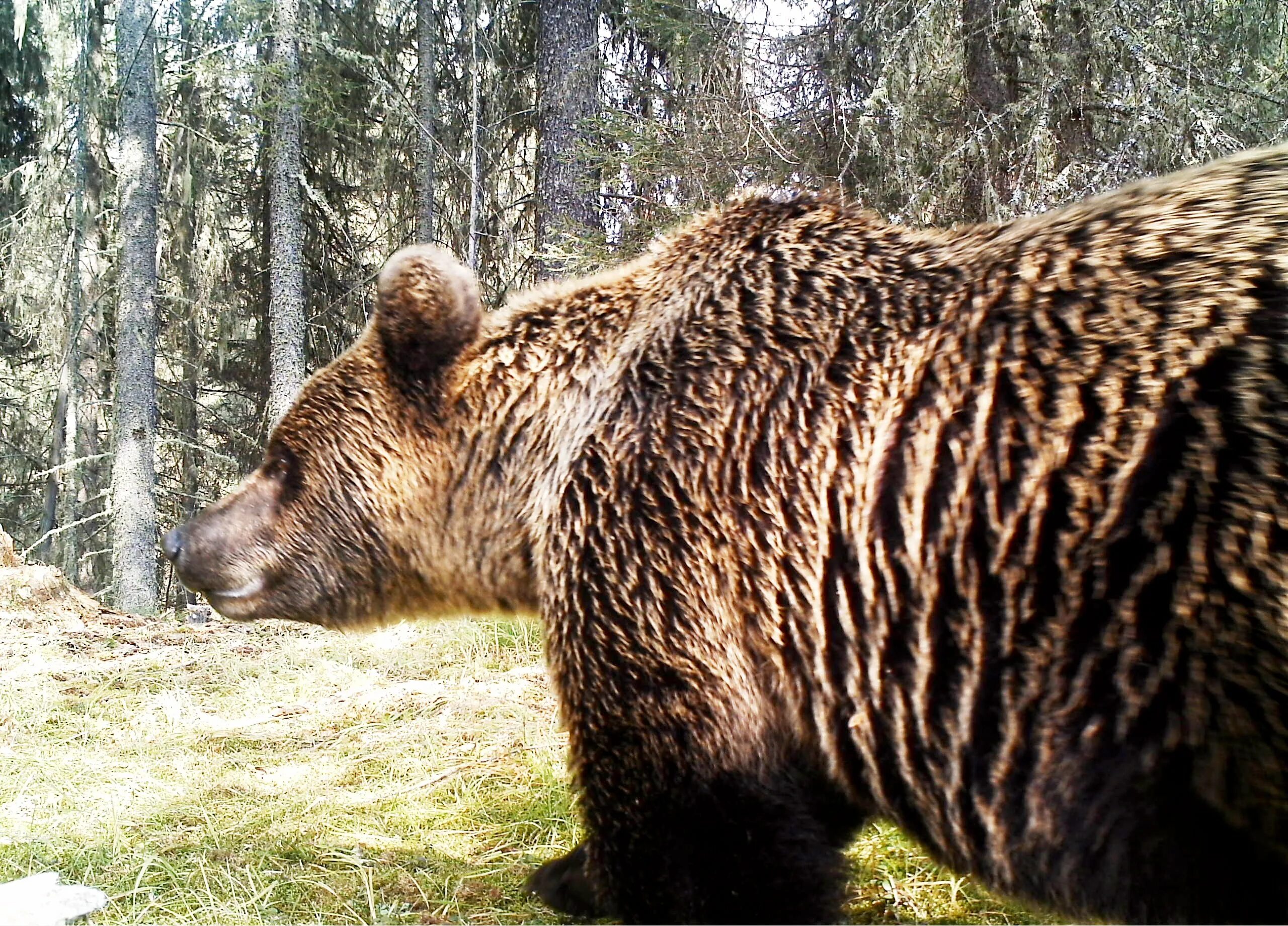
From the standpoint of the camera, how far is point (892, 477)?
7.62 ft

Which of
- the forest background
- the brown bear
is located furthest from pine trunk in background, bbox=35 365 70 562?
the brown bear

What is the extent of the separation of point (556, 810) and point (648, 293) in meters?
2.29

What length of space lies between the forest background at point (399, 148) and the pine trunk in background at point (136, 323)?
0.04 meters

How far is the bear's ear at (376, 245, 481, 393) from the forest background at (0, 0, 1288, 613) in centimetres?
425

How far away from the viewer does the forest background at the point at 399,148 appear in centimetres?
679

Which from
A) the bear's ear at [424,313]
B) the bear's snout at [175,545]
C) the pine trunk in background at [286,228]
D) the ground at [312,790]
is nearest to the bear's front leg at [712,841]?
the ground at [312,790]

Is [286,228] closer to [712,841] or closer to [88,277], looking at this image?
[88,277]

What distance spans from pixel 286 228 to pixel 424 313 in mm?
10393

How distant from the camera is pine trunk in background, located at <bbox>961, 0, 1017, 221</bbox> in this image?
6.82 metres

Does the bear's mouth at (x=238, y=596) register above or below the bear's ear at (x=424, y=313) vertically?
below

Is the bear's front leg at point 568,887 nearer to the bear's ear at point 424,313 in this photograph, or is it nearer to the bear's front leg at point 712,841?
the bear's front leg at point 712,841

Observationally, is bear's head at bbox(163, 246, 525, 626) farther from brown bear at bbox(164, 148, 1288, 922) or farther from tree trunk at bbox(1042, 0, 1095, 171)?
tree trunk at bbox(1042, 0, 1095, 171)

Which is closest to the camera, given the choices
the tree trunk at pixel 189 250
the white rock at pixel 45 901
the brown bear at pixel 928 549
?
the brown bear at pixel 928 549

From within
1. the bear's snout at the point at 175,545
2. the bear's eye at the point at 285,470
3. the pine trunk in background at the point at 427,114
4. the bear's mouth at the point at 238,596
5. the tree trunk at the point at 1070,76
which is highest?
the pine trunk in background at the point at 427,114
